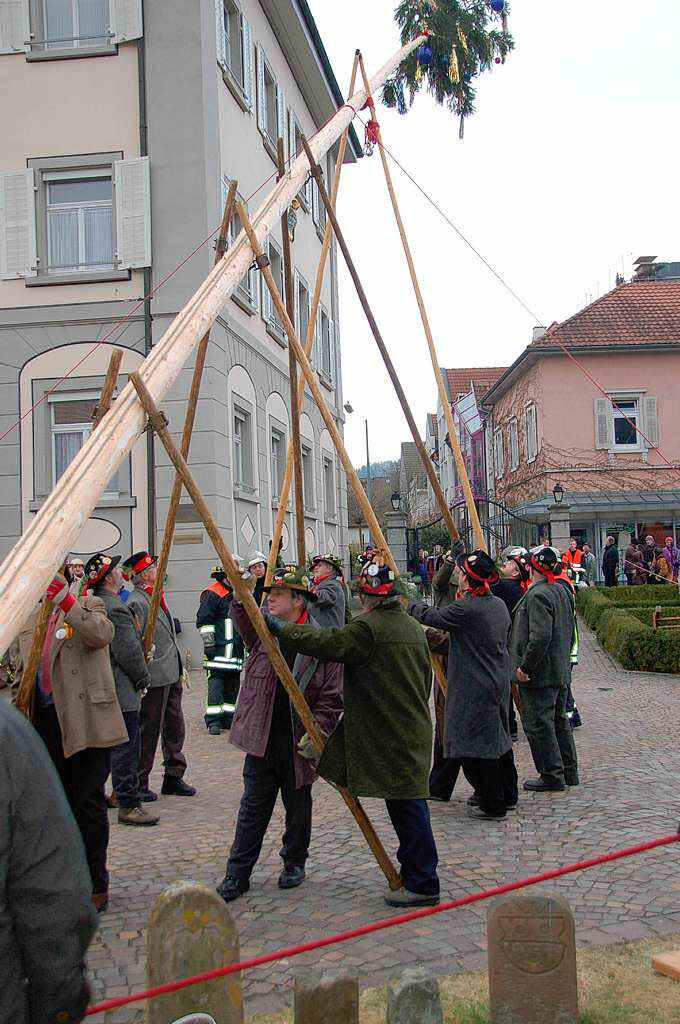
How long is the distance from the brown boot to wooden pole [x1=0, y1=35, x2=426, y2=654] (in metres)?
3.01

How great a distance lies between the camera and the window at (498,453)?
125 ft

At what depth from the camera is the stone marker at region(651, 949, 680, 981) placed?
4.15 metres

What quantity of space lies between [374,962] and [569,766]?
143 inches

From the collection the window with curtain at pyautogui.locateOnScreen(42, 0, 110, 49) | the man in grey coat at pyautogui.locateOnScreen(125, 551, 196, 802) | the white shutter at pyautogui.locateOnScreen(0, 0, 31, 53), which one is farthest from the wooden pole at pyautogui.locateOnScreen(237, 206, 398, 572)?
the white shutter at pyautogui.locateOnScreen(0, 0, 31, 53)

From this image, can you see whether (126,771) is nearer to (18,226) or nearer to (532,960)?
(532,960)

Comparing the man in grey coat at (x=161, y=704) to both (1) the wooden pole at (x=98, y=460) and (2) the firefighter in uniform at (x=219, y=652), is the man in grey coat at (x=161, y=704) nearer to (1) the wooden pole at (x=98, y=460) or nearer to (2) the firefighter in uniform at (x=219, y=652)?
(2) the firefighter in uniform at (x=219, y=652)

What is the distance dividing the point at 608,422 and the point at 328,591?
23.1 metres

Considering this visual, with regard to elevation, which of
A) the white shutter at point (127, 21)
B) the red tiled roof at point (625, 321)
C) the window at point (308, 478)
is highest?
the white shutter at point (127, 21)

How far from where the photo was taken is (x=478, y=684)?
22.3ft

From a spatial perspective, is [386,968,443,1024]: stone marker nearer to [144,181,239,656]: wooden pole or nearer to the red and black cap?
the red and black cap

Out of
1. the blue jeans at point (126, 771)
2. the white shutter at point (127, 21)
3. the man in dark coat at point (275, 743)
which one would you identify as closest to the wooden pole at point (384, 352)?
the man in dark coat at point (275, 743)

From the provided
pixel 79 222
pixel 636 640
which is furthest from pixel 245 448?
pixel 636 640

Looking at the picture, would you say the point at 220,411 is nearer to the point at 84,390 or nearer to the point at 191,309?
the point at 84,390

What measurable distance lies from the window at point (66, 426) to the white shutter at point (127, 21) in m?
5.61
